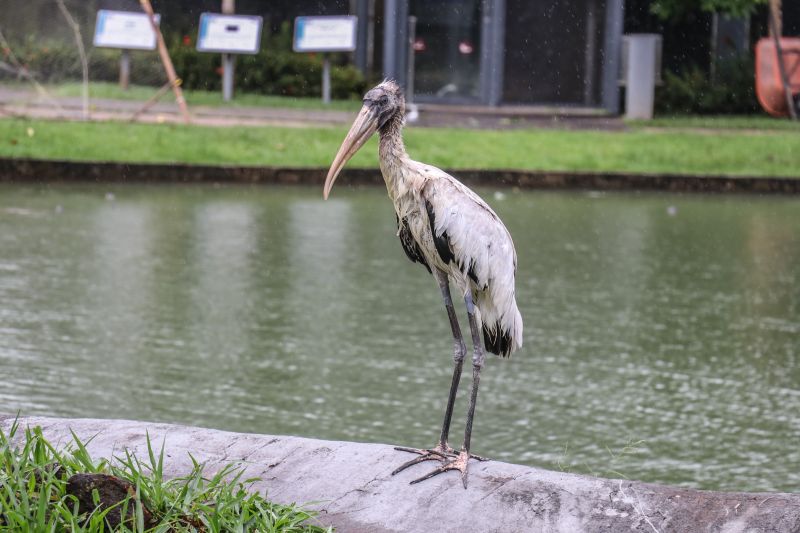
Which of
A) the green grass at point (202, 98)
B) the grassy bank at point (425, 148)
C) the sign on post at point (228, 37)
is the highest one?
the sign on post at point (228, 37)

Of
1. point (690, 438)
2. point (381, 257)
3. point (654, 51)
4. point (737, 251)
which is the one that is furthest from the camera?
point (654, 51)

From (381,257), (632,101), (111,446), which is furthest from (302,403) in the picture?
(632,101)

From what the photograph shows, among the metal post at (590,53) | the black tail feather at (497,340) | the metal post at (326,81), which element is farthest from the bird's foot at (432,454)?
the metal post at (590,53)

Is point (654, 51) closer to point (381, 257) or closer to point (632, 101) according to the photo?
point (632, 101)

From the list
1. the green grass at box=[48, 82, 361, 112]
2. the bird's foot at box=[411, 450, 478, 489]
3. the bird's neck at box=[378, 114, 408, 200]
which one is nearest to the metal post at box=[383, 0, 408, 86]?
the green grass at box=[48, 82, 361, 112]

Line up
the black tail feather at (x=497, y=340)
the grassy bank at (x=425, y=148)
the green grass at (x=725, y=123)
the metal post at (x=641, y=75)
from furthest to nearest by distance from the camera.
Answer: the metal post at (x=641, y=75) < the green grass at (x=725, y=123) < the grassy bank at (x=425, y=148) < the black tail feather at (x=497, y=340)

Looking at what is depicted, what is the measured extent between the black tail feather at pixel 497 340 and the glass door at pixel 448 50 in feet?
61.4

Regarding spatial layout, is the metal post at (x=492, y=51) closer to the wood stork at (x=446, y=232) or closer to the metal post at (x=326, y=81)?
the metal post at (x=326, y=81)

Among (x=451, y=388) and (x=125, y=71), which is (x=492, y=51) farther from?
(x=451, y=388)

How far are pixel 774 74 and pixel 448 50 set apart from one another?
Answer: 6253 millimetres

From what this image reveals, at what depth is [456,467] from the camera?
4.97 m

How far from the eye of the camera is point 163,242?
12141 millimetres

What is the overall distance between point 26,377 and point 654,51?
1590 centimetres

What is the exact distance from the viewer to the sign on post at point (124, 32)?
21.0 metres
